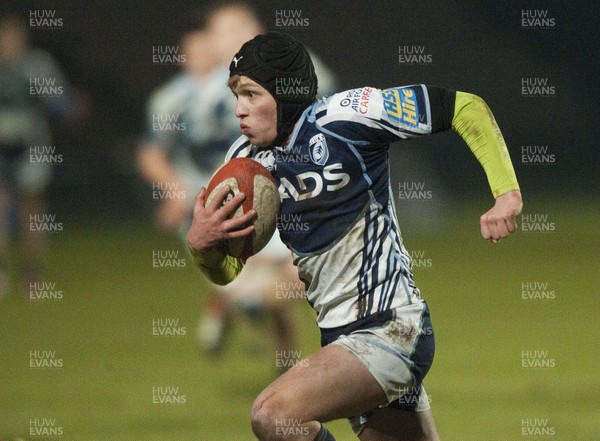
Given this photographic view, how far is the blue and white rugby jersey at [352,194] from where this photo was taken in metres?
4.07

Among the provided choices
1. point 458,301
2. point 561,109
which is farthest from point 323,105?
point 561,109

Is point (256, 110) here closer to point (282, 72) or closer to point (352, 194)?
point (282, 72)

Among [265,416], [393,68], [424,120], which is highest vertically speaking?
[393,68]

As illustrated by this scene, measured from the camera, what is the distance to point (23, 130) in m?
9.98

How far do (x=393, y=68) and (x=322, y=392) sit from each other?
697 centimetres

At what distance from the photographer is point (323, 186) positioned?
4102 mm

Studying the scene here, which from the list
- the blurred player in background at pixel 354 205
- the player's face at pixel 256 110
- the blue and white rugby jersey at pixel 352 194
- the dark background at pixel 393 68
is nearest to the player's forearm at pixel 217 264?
the blurred player in background at pixel 354 205

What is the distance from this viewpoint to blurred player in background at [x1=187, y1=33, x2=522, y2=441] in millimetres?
4012

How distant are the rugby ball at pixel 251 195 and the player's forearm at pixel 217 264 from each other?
0.05 m

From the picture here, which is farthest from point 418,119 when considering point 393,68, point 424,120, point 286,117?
point 393,68

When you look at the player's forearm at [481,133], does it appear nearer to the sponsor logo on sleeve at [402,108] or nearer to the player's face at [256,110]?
the sponsor logo on sleeve at [402,108]

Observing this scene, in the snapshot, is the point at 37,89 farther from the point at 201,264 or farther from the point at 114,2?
the point at 201,264

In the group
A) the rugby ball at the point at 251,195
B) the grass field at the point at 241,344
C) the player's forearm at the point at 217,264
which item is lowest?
the grass field at the point at 241,344

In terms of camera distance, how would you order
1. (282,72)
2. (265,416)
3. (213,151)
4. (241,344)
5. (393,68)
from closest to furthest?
(265,416) < (282,72) < (213,151) < (241,344) < (393,68)
